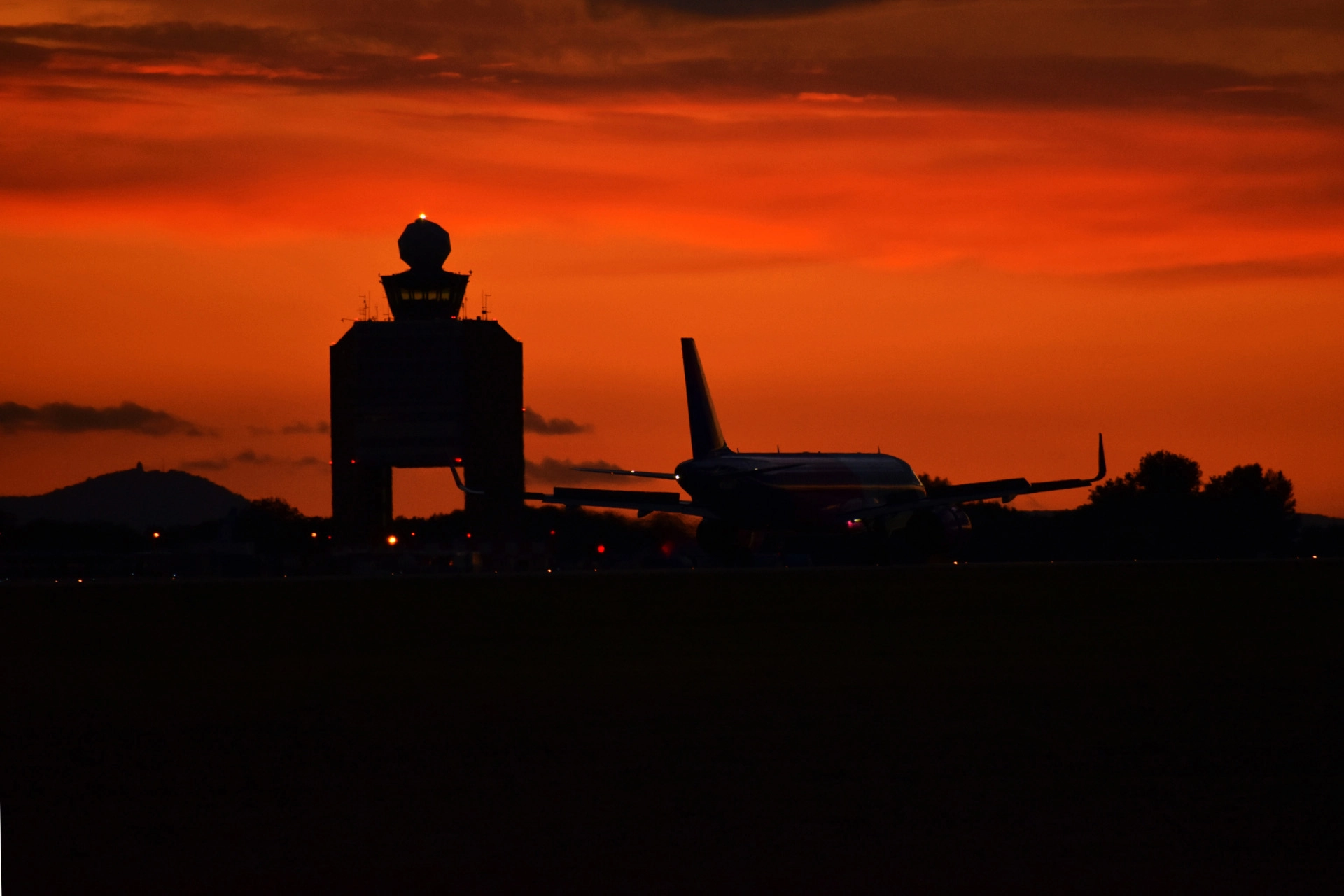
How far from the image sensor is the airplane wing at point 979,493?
71312mm

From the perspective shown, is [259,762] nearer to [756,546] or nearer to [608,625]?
[608,625]

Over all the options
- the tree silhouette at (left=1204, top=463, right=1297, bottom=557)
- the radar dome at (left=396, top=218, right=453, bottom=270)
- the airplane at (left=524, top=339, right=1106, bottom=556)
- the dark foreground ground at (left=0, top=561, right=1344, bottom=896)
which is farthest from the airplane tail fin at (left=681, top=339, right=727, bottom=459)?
the radar dome at (left=396, top=218, right=453, bottom=270)

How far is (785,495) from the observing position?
226 feet

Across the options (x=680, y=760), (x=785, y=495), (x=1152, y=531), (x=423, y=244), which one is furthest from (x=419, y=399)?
(x=680, y=760)

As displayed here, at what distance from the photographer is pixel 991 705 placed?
19.3 m

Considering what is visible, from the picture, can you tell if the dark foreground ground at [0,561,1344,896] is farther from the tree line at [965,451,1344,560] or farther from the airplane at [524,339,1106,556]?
the tree line at [965,451,1344,560]

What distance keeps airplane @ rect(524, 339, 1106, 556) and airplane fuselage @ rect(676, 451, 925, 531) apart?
0.13 feet

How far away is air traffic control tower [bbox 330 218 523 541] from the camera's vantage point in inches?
5433

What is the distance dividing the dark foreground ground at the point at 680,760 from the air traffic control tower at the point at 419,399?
10570 cm

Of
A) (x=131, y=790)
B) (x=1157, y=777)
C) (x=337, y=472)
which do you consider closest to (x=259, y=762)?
(x=131, y=790)

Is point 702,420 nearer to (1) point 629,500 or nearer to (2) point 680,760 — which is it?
(1) point 629,500

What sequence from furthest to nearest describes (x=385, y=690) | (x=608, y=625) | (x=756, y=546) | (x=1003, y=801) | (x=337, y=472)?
(x=337, y=472) < (x=756, y=546) < (x=608, y=625) < (x=385, y=690) < (x=1003, y=801)

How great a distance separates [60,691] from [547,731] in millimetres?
8200

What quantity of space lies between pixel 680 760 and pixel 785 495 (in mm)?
53865
